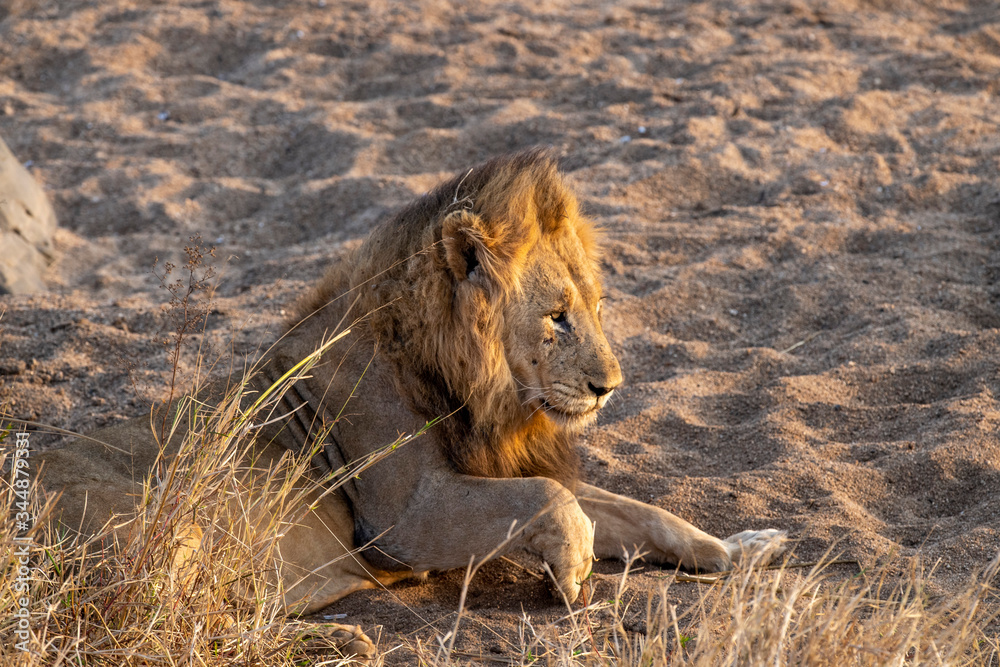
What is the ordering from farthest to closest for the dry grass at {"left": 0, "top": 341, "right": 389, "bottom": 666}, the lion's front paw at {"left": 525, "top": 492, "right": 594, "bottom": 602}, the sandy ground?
the sandy ground < the lion's front paw at {"left": 525, "top": 492, "right": 594, "bottom": 602} < the dry grass at {"left": 0, "top": 341, "right": 389, "bottom": 666}

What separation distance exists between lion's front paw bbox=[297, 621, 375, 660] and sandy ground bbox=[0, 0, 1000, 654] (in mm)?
196

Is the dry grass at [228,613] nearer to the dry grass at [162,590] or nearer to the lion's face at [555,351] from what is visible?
the dry grass at [162,590]

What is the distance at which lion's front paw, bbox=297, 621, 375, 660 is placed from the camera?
94.4 inches

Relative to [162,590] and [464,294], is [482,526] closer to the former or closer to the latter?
[464,294]

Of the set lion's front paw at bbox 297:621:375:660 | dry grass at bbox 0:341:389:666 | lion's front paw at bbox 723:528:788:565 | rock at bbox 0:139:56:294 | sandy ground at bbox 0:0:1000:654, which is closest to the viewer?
dry grass at bbox 0:341:389:666

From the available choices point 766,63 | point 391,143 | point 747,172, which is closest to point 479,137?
point 391,143

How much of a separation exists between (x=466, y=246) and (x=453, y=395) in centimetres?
43

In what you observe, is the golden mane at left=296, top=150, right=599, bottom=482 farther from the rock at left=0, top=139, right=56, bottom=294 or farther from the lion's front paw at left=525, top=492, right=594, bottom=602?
the rock at left=0, top=139, right=56, bottom=294

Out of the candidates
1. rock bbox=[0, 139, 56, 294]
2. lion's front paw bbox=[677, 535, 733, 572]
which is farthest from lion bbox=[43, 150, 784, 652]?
rock bbox=[0, 139, 56, 294]

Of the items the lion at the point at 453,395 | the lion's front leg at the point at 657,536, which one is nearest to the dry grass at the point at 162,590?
the lion at the point at 453,395

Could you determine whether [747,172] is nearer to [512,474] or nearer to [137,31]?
[512,474]

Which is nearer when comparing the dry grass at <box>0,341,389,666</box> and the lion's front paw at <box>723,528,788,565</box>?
the dry grass at <box>0,341,389,666</box>

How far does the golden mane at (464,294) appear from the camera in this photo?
2834 mm

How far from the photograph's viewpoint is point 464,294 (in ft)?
9.31
